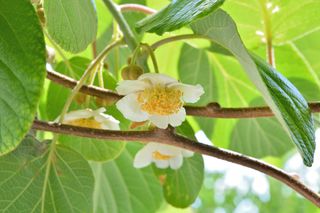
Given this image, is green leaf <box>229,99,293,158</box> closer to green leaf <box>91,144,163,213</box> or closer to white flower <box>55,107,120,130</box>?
green leaf <box>91,144,163,213</box>

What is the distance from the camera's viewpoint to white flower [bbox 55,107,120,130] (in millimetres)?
763

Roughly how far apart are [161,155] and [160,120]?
14 cm

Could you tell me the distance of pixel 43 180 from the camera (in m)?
0.74

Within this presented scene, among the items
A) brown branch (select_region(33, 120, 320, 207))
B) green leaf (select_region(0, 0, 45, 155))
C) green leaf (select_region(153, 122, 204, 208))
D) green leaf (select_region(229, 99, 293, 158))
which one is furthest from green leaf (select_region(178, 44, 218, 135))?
green leaf (select_region(0, 0, 45, 155))

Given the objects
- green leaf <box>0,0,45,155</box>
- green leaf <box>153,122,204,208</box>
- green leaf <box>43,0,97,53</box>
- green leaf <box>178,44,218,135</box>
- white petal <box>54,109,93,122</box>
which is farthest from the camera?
green leaf <box>178,44,218,135</box>

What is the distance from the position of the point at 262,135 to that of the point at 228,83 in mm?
98

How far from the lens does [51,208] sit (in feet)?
2.40

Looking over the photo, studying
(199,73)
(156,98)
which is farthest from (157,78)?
(199,73)

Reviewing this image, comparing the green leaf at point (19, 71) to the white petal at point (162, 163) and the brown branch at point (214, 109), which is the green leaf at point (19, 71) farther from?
the white petal at point (162, 163)

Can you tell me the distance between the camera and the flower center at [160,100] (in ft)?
2.22

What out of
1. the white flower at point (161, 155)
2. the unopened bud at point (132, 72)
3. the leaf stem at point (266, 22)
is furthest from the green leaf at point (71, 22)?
the leaf stem at point (266, 22)

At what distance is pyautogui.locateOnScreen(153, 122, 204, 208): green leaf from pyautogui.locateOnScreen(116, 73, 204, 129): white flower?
0.19 meters

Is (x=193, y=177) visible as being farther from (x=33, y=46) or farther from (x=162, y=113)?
(x=33, y=46)

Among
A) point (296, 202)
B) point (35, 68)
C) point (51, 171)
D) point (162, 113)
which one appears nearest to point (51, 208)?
point (51, 171)
